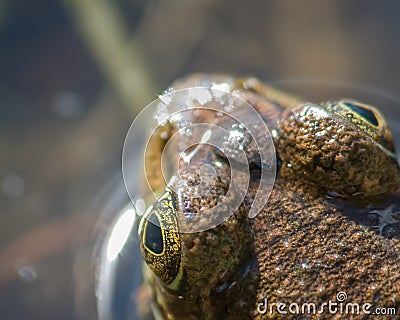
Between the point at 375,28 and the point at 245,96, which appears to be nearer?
the point at 245,96

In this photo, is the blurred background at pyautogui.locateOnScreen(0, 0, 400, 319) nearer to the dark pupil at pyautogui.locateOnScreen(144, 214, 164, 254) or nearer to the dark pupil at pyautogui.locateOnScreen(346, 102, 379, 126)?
the dark pupil at pyautogui.locateOnScreen(346, 102, 379, 126)

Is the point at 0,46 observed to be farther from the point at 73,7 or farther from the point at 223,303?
the point at 223,303

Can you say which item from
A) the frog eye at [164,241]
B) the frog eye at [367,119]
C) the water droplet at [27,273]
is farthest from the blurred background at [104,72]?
the frog eye at [164,241]

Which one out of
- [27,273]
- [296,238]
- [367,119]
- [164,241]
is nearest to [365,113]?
[367,119]

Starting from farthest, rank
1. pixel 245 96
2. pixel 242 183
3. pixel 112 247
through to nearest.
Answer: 1. pixel 112 247
2. pixel 245 96
3. pixel 242 183

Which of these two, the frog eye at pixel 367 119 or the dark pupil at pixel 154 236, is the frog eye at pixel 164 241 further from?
the frog eye at pixel 367 119

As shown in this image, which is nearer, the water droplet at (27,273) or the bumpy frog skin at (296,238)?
the bumpy frog skin at (296,238)

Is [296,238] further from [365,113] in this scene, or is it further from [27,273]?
[27,273]

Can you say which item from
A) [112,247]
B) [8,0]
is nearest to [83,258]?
[112,247]
